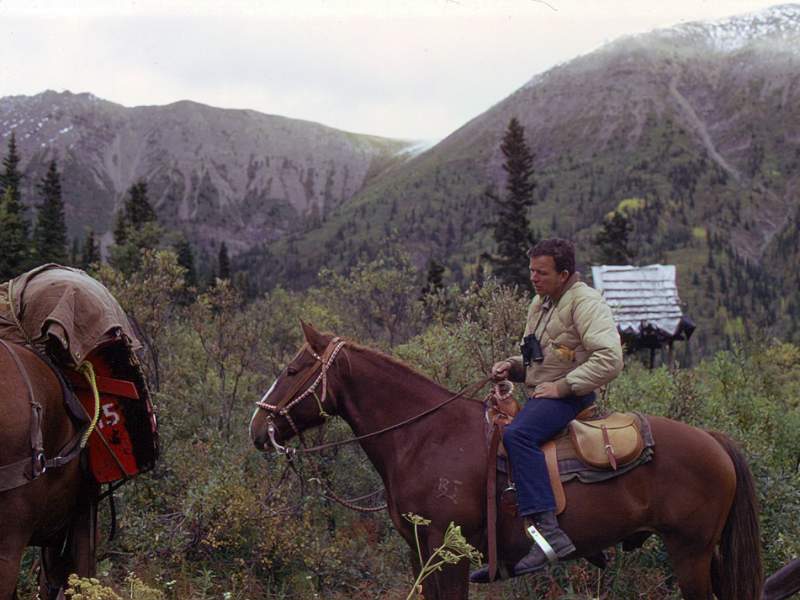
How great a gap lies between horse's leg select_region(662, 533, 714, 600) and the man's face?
1.92 metres

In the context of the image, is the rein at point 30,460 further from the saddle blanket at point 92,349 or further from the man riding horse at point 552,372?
the man riding horse at point 552,372

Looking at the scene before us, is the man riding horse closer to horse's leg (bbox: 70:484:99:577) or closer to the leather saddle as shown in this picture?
the leather saddle

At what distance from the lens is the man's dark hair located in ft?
15.7

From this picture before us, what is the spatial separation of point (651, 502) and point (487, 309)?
447 cm

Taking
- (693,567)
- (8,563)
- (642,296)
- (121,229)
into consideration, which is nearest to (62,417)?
(8,563)

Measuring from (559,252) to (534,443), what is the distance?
1330mm

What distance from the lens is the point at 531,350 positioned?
4910mm

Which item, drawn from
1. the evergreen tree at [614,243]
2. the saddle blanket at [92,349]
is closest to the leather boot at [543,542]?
the saddle blanket at [92,349]

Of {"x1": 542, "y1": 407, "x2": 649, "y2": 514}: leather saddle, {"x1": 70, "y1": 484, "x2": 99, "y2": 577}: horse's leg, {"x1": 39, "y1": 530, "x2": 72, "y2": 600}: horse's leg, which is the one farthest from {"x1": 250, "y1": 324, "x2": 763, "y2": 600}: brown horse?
{"x1": 39, "y1": 530, "x2": 72, "y2": 600}: horse's leg

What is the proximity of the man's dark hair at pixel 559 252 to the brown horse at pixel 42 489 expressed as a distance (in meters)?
3.24

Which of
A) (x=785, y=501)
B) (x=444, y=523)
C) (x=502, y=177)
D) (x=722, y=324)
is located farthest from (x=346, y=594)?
(x=502, y=177)

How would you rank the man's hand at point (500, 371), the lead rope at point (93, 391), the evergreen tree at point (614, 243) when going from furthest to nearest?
1. the evergreen tree at point (614, 243)
2. the man's hand at point (500, 371)
3. the lead rope at point (93, 391)

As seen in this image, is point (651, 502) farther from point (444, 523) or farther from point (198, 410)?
point (198, 410)

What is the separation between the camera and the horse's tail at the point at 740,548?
4.71 m
